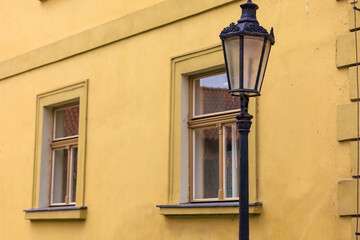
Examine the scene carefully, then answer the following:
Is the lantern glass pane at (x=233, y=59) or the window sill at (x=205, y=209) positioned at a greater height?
the lantern glass pane at (x=233, y=59)

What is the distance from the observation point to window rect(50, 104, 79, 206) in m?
12.1

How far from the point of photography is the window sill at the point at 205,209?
8680mm

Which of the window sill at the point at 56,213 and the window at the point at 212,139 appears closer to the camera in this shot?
the window at the point at 212,139

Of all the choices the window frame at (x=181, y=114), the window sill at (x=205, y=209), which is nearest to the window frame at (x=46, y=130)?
the window frame at (x=181, y=114)

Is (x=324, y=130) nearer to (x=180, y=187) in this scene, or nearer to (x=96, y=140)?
(x=180, y=187)

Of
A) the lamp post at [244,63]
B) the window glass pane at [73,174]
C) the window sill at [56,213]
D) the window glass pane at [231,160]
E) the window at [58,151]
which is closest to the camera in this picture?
the lamp post at [244,63]

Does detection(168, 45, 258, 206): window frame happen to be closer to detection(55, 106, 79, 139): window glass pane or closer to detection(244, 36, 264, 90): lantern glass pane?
detection(55, 106, 79, 139): window glass pane

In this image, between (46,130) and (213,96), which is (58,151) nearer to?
(46,130)

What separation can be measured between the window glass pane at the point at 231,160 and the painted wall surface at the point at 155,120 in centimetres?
47

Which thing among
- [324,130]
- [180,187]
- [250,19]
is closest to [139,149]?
[180,187]

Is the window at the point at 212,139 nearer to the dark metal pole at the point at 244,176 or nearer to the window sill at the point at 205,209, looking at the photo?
the window sill at the point at 205,209

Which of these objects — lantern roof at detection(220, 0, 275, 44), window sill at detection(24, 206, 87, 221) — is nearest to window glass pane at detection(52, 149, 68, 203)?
window sill at detection(24, 206, 87, 221)

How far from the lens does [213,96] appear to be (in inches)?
386

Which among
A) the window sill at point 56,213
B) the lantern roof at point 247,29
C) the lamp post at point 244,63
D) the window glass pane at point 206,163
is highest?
the lantern roof at point 247,29
